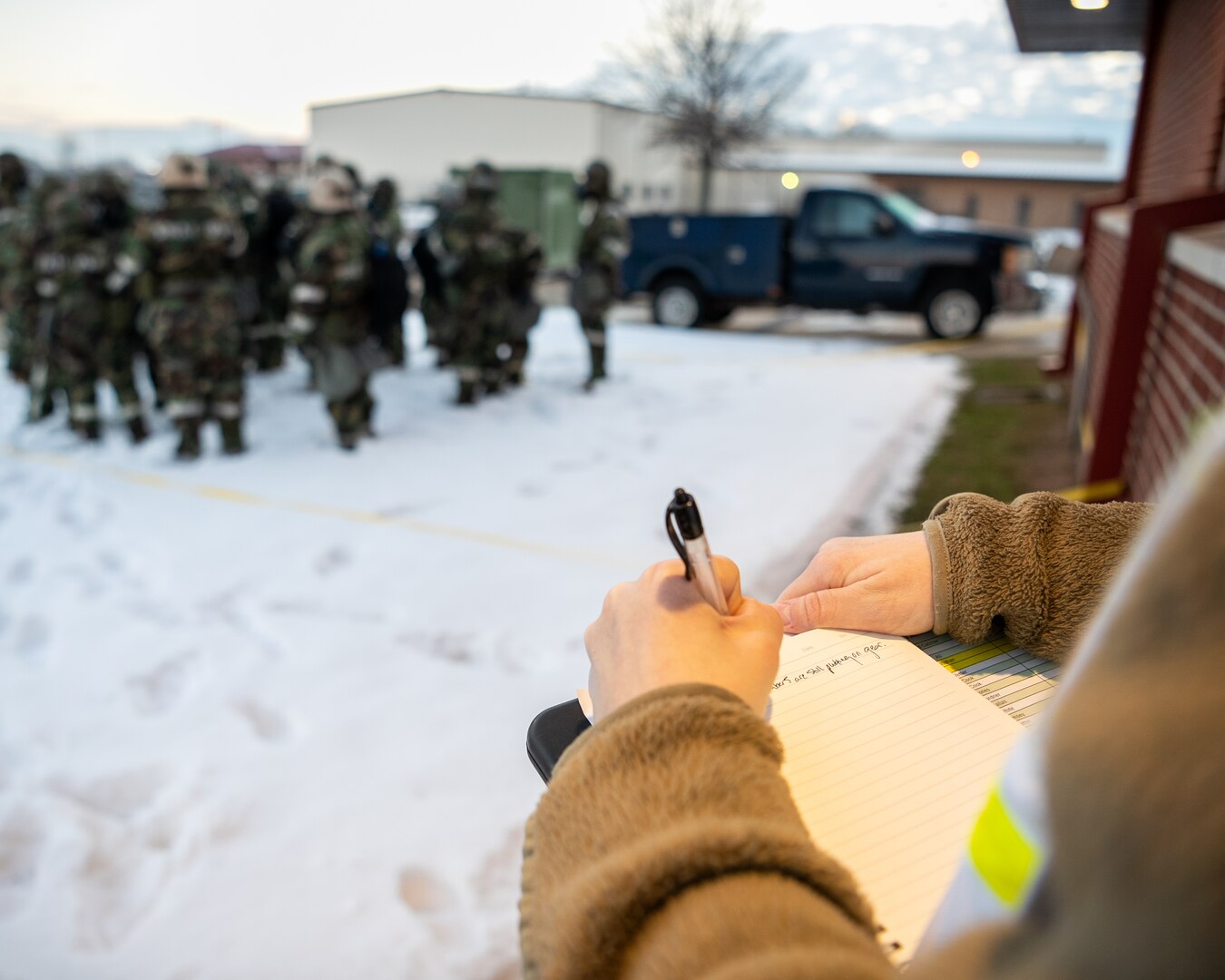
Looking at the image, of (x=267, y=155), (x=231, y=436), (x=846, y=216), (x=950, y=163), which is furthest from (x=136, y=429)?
(x=950, y=163)

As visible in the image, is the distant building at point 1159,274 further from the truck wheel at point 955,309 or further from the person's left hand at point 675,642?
the truck wheel at point 955,309

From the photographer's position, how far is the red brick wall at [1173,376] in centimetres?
300

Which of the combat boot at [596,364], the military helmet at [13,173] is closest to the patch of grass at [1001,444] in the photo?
the combat boot at [596,364]

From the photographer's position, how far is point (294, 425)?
7.63 metres

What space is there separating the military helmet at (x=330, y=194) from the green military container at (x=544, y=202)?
42.6 ft

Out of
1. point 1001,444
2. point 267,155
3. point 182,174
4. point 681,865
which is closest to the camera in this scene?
point 681,865

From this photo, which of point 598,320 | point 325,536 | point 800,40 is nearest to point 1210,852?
point 325,536

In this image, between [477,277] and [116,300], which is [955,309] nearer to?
[477,277]

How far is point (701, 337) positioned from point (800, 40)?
799 inches

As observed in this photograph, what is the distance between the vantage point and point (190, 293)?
20.1 ft

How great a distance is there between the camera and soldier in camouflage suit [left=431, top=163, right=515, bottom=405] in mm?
7516

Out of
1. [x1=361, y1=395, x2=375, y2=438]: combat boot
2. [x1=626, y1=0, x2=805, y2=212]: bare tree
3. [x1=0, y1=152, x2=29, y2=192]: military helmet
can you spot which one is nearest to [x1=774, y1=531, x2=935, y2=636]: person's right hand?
[x1=361, y1=395, x2=375, y2=438]: combat boot

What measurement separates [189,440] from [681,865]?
22.1 ft

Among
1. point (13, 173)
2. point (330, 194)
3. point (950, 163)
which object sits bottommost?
point (330, 194)
